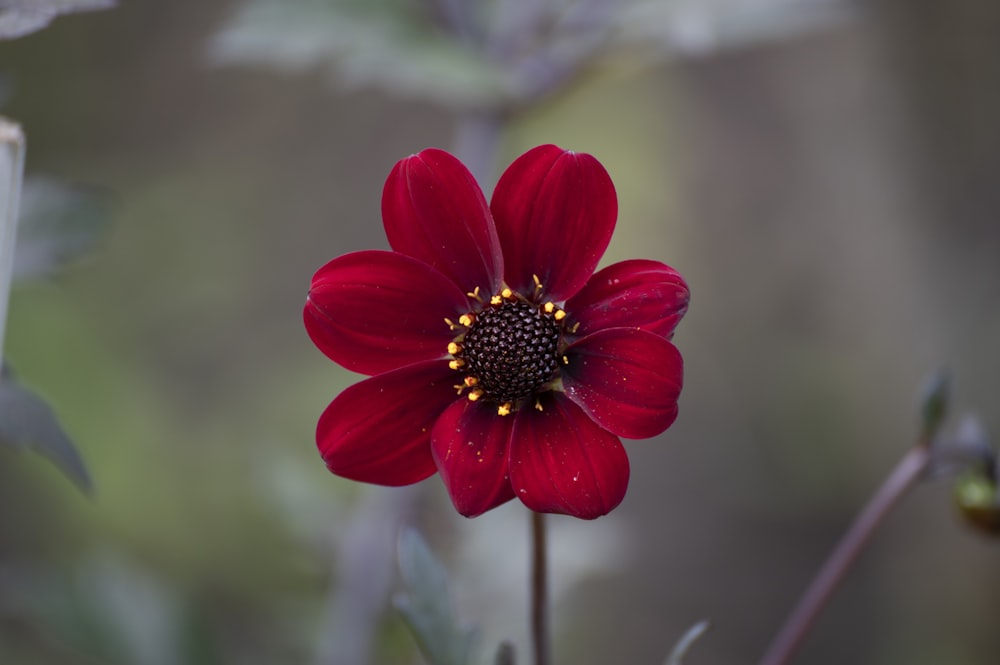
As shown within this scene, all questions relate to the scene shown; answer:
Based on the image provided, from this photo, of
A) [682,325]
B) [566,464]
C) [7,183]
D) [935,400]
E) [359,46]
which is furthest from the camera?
[682,325]

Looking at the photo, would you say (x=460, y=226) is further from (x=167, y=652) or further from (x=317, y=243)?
(x=317, y=243)

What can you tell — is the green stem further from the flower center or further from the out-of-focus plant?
the flower center

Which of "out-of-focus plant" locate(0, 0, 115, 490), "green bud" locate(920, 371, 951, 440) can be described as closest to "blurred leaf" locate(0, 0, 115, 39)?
"out-of-focus plant" locate(0, 0, 115, 490)

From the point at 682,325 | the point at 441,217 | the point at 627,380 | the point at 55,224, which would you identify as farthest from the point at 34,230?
the point at 682,325

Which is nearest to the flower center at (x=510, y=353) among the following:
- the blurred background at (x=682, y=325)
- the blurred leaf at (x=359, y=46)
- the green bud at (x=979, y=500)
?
the green bud at (x=979, y=500)

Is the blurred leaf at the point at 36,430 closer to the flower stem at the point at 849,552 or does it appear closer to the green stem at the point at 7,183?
the green stem at the point at 7,183

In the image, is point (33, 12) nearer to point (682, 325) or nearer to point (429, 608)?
point (429, 608)
